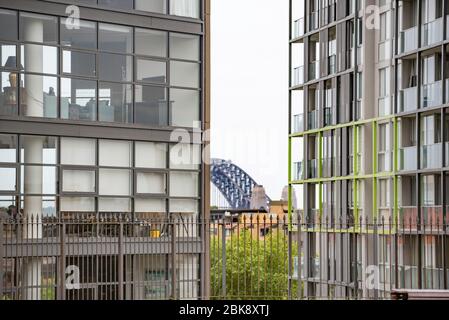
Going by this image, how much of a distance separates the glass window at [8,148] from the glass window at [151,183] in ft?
13.1

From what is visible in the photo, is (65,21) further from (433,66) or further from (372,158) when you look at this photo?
(372,158)

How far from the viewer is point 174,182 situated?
33.7 m

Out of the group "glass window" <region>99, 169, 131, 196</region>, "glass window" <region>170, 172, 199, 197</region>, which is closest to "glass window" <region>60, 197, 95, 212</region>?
"glass window" <region>99, 169, 131, 196</region>

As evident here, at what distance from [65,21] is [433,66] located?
2201 cm

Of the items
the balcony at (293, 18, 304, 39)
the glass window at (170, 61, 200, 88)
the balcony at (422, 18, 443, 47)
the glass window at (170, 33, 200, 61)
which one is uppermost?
the balcony at (293, 18, 304, 39)

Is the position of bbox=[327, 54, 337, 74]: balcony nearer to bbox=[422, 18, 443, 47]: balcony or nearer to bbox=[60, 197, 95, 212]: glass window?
bbox=[422, 18, 443, 47]: balcony

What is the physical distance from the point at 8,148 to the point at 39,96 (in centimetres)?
186

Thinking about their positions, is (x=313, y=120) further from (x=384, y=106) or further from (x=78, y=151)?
(x=78, y=151)

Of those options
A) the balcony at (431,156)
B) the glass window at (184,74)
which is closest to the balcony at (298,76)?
the balcony at (431,156)

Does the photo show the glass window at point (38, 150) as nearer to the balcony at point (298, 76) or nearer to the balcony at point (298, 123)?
the balcony at point (298, 123)

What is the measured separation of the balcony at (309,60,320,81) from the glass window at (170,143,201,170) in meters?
29.3

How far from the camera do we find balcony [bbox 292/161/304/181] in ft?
212

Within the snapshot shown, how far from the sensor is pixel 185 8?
113 ft

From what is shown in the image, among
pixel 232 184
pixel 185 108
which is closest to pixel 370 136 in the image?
pixel 185 108
